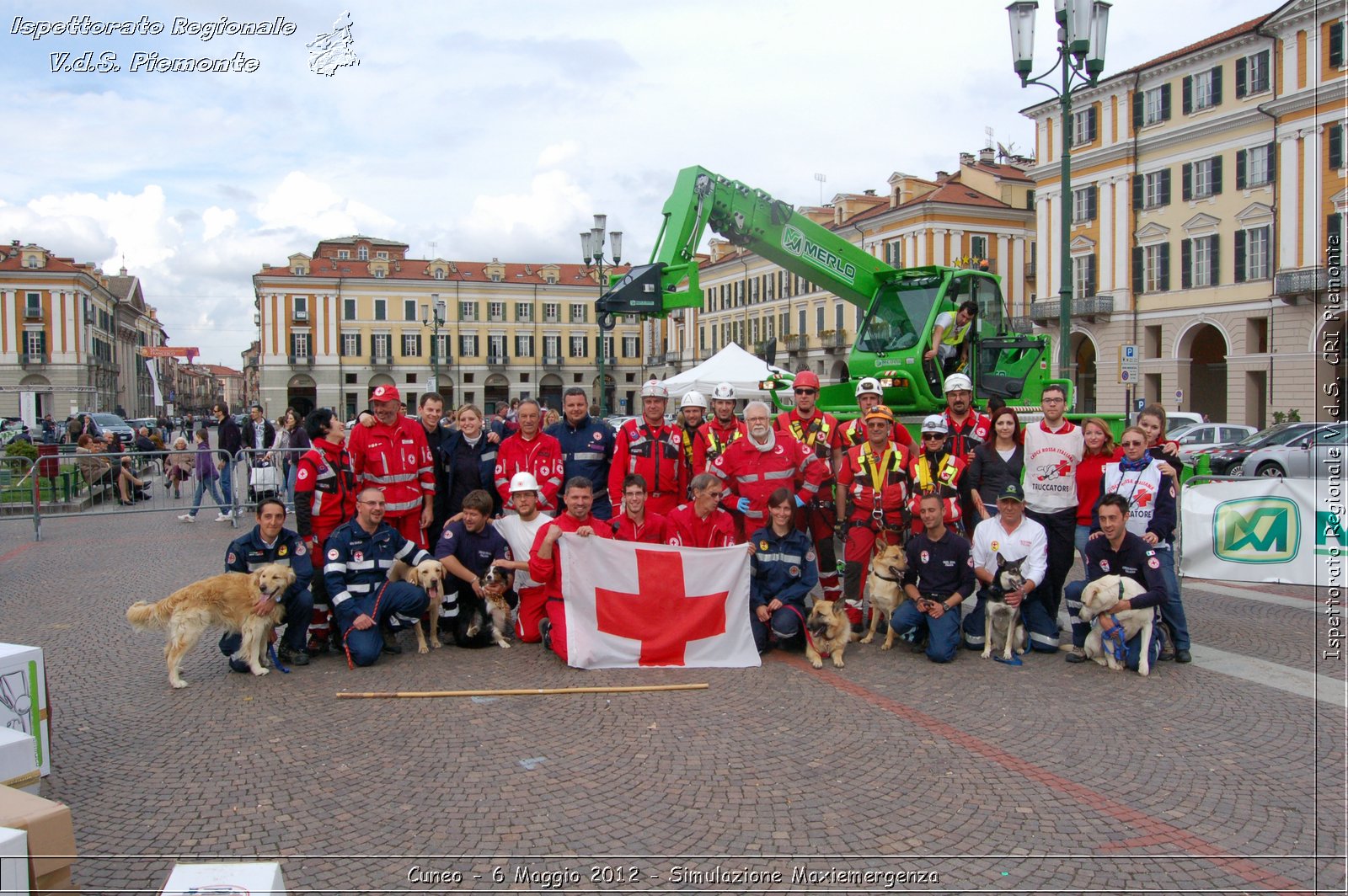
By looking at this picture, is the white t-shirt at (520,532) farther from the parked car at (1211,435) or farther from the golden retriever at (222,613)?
the parked car at (1211,435)

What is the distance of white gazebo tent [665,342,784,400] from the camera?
22000 millimetres

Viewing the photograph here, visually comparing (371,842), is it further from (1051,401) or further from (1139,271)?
(1139,271)

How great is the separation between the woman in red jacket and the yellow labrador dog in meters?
0.92

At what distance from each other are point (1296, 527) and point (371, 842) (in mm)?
8607

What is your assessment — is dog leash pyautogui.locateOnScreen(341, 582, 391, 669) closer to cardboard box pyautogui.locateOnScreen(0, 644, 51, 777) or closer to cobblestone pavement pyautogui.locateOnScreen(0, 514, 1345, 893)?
cobblestone pavement pyautogui.locateOnScreen(0, 514, 1345, 893)

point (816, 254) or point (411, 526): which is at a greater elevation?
point (816, 254)

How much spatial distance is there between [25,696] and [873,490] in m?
5.76

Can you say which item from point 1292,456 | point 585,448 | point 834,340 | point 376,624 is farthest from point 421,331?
point 376,624

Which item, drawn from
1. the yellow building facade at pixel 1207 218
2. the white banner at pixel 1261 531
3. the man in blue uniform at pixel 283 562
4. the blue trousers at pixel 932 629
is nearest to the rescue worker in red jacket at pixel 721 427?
the blue trousers at pixel 932 629

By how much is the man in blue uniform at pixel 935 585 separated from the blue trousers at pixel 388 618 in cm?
366

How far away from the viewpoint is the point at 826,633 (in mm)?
6773

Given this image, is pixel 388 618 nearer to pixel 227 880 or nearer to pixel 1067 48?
pixel 227 880

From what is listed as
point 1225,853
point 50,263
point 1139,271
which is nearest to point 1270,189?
point 1139,271

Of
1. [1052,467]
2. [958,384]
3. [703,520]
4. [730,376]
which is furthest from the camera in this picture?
[730,376]
